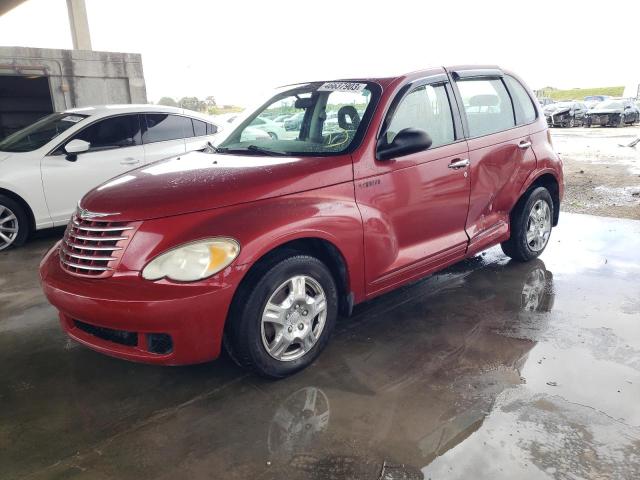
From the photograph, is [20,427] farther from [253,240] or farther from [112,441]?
[253,240]

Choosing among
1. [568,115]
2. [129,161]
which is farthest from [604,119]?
[129,161]

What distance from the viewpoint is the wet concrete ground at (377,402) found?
88.2 inches

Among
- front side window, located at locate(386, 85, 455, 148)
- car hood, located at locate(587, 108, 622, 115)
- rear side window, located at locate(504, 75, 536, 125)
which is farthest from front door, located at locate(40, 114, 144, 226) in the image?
car hood, located at locate(587, 108, 622, 115)

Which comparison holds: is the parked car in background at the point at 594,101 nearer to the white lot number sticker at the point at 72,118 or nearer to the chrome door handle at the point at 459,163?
→ the chrome door handle at the point at 459,163

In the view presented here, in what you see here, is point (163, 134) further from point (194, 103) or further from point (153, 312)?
point (194, 103)

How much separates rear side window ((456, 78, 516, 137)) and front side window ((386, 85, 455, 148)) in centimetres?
23

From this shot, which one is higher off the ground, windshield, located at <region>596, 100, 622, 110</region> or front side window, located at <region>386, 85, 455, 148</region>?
front side window, located at <region>386, 85, 455, 148</region>

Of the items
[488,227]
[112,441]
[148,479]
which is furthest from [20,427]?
[488,227]

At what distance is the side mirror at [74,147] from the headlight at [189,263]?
12.7 feet

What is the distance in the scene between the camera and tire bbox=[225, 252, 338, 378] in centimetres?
260

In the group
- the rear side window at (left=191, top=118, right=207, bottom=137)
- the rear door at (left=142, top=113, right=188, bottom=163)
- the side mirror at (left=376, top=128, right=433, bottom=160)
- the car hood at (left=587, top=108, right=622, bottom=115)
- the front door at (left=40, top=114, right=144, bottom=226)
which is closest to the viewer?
the side mirror at (left=376, top=128, right=433, bottom=160)

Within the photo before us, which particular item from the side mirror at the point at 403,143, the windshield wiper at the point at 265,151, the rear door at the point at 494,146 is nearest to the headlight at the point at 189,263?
the windshield wiper at the point at 265,151

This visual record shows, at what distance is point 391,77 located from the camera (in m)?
3.38

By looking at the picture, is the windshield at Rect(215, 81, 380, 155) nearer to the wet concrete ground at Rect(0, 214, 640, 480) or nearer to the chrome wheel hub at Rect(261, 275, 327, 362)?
the chrome wheel hub at Rect(261, 275, 327, 362)
